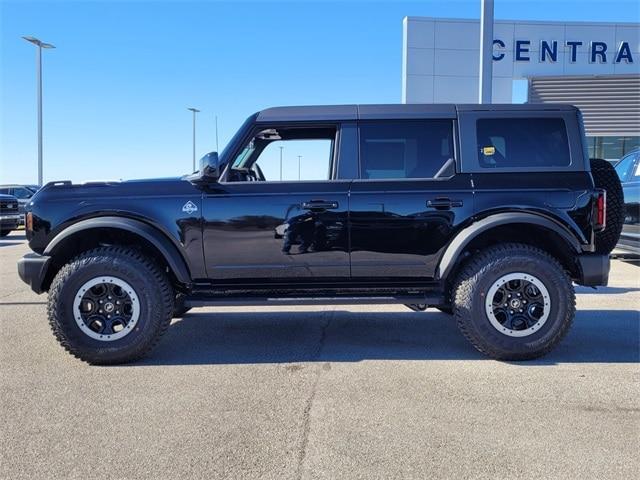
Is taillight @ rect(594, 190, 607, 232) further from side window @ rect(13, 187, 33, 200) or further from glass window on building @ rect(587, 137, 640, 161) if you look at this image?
side window @ rect(13, 187, 33, 200)

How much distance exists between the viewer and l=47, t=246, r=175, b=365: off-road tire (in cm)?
439

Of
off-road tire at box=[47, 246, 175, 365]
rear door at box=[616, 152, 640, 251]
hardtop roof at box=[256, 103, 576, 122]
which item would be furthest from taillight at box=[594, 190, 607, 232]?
rear door at box=[616, 152, 640, 251]

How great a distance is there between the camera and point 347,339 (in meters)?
5.24

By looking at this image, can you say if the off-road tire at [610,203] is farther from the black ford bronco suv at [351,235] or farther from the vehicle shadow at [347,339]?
the vehicle shadow at [347,339]

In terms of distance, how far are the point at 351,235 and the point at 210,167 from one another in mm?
1270

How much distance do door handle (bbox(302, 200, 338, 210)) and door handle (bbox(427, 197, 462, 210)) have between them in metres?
0.79

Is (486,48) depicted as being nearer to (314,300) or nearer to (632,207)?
(632,207)

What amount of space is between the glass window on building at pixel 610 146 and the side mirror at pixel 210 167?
57.3 ft

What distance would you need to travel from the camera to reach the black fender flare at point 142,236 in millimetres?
4375

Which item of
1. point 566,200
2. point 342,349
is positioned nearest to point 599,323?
point 566,200

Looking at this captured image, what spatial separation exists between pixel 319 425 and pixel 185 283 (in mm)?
1853

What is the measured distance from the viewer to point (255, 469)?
2799mm

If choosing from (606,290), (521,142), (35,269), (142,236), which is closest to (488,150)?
(521,142)

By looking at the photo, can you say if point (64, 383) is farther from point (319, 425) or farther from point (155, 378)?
point (319, 425)
